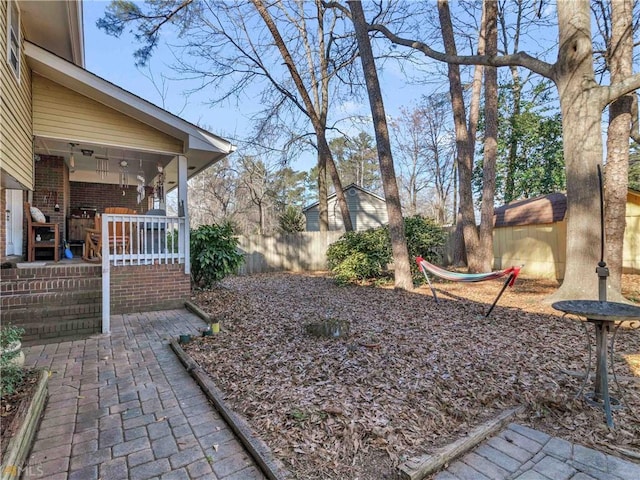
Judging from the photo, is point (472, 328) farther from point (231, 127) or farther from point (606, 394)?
point (231, 127)

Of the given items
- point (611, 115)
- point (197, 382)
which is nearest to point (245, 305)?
Answer: point (197, 382)

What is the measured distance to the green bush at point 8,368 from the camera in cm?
260

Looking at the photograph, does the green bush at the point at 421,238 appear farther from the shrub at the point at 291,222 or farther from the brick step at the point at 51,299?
the brick step at the point at 51,299

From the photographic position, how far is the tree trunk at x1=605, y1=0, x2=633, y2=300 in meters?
6.31

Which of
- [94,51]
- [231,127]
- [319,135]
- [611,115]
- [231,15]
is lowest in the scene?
[611,115]

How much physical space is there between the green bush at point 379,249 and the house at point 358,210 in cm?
1095

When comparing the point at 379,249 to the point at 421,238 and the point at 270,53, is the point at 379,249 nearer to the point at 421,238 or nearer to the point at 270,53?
the point at 421,238

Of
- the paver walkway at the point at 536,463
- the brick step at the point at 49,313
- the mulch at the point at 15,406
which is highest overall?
the brick step at the point at 49,313

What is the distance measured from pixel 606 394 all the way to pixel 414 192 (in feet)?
84.4

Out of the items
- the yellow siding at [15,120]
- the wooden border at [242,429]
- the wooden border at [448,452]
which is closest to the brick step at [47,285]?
the yellow siding at [15,120]


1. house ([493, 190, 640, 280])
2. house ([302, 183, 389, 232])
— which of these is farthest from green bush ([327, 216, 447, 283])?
house ([302, 183, 389, 232])

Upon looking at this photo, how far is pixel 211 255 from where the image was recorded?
7168 mm

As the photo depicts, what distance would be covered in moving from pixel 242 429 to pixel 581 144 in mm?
6812

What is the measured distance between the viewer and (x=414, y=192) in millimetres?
27203
